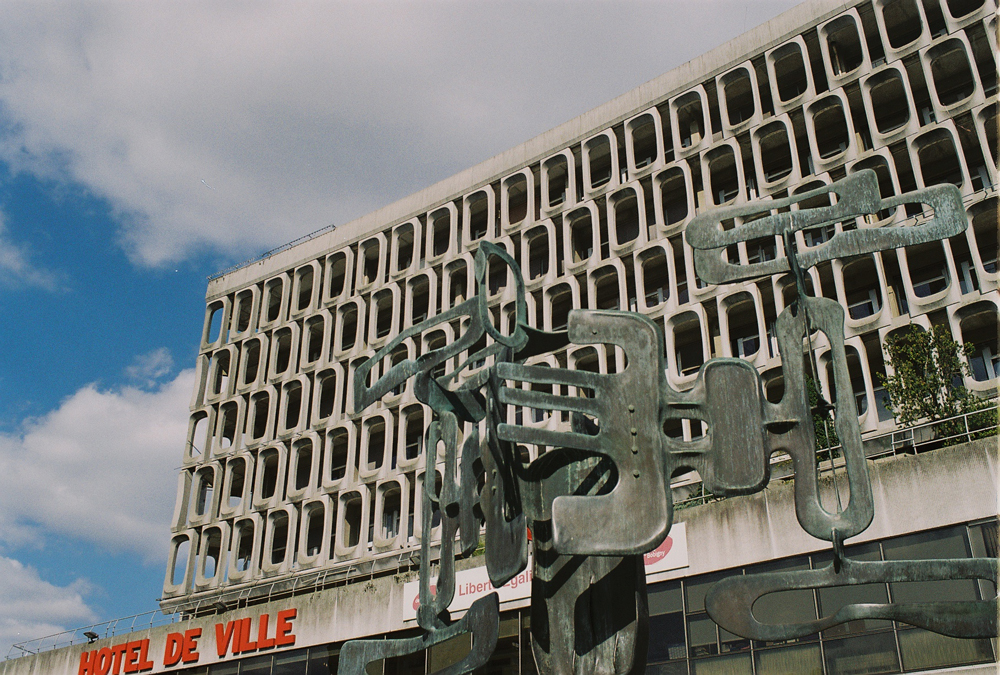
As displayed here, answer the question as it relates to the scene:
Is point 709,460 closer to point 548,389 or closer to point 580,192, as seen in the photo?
point 548,389

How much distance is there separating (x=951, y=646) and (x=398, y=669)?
14.3m

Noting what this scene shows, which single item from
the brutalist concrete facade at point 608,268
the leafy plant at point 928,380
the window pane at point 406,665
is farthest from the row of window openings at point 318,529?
the leafy plant at point 928,380

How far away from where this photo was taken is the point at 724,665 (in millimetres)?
21188

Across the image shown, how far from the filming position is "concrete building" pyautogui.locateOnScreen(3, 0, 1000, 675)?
21.2 m

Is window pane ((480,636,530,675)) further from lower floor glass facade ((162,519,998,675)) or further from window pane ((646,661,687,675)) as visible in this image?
window pane ((646,661,687,675))

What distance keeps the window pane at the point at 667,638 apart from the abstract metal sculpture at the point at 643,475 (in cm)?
1315

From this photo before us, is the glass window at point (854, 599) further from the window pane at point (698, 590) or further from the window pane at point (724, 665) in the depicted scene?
the window pane at point (698, 590)

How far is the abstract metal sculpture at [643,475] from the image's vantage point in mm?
8594

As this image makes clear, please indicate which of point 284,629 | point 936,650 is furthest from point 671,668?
point 284,629

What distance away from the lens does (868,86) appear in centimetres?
3203

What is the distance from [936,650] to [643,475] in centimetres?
1320

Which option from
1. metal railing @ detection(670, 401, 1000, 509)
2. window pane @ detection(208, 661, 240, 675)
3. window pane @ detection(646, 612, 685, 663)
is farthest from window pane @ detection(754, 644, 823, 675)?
window pane @ detection(208, 661, 240, 675)

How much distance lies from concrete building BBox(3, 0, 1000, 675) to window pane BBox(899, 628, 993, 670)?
4 cm

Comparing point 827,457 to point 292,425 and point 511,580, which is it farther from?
point 292,425
